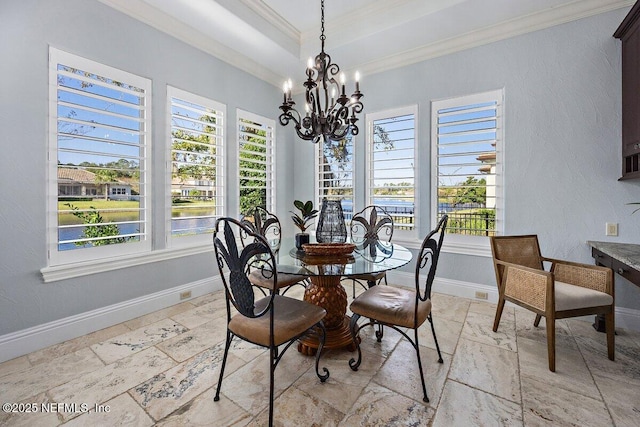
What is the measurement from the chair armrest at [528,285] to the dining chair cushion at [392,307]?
86cm

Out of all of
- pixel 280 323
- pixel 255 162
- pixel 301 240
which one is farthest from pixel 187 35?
pixel 280 323

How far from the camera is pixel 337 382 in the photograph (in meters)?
1.77

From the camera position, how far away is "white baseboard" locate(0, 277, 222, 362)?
6.73 feet

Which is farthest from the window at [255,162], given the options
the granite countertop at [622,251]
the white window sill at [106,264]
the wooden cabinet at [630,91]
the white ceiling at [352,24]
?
the wooden cabinet at [630,91]

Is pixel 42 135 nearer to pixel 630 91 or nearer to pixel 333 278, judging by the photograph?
pixel 333 278

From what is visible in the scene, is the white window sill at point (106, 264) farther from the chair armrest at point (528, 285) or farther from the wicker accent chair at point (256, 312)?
the chair armrest at point (528, 285)

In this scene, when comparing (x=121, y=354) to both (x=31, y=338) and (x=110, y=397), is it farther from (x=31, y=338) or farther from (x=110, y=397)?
(x=31, y=338)

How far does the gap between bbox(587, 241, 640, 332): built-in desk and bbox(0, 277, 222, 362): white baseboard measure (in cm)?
385

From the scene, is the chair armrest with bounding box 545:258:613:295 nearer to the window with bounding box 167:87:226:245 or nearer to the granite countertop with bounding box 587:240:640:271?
the granite countertop with bounding box 587:240:640:271

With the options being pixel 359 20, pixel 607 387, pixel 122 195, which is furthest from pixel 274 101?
pixel 607 387

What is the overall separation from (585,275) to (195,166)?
3806 millimetres

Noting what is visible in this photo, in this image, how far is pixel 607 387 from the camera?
1.71 meters

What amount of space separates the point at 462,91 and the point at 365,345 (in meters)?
2.90

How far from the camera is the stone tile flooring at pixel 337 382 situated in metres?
1.50
